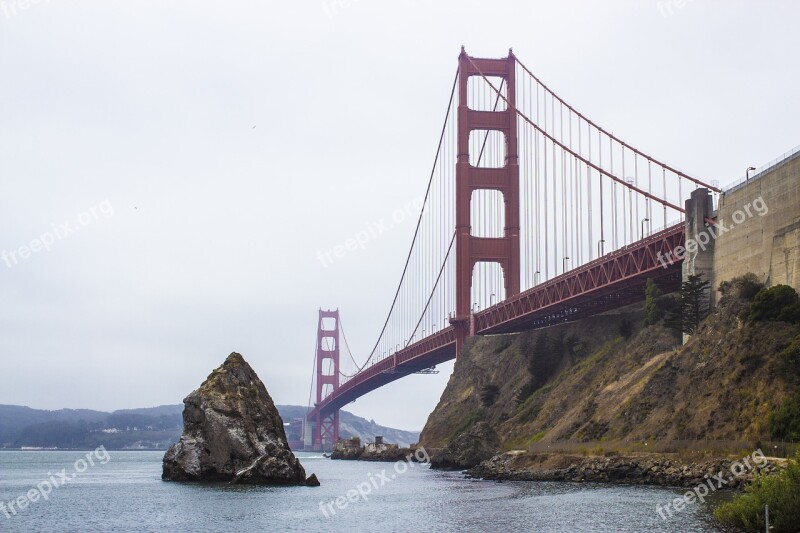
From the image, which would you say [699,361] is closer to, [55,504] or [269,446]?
[269,446]

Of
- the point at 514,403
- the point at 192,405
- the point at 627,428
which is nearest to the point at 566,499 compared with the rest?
the point at 627,428

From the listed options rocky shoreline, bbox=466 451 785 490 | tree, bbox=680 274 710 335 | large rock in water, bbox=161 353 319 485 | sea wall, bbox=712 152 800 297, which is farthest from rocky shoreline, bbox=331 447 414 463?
sea wall, bbox=712 152 800 297

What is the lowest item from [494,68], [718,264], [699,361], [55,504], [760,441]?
[55,504]

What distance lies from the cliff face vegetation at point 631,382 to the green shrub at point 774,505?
1920cm

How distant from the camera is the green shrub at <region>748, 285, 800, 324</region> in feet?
190

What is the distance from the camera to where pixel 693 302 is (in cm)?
6888

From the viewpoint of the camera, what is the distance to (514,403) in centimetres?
9581

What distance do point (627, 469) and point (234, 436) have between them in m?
25.5

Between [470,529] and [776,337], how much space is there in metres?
28.1

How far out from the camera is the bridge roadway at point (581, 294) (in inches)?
2968

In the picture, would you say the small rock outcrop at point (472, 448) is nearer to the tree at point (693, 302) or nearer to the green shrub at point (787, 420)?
the tree at point (693, 302)

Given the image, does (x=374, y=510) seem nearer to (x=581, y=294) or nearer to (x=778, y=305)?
(x=778, y=305)

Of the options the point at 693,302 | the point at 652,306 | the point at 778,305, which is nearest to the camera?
the point at 778,305

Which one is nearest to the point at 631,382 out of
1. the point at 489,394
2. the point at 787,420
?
the point at 787,420
